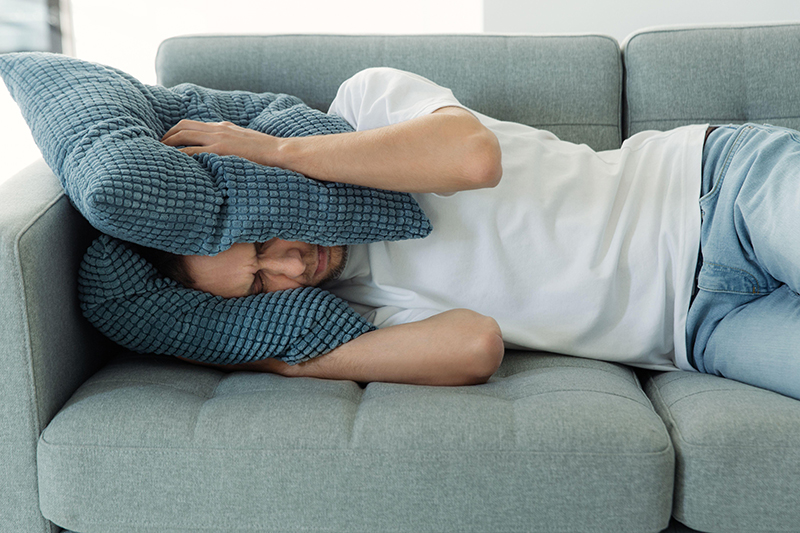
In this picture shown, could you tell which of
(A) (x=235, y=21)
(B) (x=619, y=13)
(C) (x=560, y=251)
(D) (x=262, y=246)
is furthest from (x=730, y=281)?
(A) (x=235, y=21)

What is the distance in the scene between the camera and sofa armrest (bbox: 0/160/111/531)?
0.94 m

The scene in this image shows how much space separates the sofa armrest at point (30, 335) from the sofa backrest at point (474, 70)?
0.66 m

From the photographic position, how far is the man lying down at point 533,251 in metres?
1.08

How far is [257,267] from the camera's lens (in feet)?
3.72

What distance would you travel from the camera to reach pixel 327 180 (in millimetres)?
1096

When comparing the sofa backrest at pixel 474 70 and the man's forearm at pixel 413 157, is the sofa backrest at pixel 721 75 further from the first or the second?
the man's forearm at pixel 413 157

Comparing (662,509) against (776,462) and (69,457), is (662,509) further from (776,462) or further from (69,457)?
(69,457)

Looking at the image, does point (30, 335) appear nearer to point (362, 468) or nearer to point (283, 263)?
point (283, 263)

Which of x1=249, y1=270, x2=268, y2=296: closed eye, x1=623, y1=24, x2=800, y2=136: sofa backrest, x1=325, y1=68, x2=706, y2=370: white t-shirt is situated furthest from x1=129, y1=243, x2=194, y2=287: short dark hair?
x1=623, y1=24, x2=800, y2=136: sofa backrest

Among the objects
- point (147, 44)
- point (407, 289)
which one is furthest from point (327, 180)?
point (147, 44)

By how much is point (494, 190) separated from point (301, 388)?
52 centimetres

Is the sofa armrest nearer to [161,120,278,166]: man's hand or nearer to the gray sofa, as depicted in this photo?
the gray sofa

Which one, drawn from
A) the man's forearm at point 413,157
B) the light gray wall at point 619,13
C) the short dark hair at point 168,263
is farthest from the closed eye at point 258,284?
the light gray wall at point 619,13

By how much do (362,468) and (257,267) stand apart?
41cm
